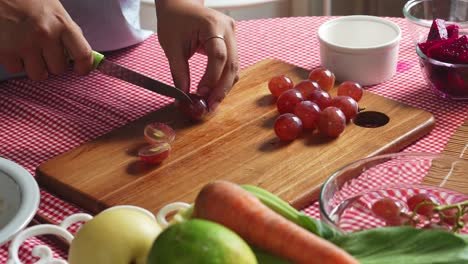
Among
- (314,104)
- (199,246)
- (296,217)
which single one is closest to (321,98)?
(314,104)

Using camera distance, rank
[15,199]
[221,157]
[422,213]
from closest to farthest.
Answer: [422,213]
[15,199]
[221,157]

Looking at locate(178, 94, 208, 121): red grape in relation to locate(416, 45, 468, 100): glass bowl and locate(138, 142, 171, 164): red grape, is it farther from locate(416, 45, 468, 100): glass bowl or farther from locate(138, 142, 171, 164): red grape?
locate(416, 45, 468, 100): glass bowl

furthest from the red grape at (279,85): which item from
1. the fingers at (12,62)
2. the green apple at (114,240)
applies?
the green apple at (114,240)

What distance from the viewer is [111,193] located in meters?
1.19

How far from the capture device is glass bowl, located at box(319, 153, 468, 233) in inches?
34.5

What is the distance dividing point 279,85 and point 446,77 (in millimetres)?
281

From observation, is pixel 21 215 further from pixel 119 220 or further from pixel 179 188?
pixel 119 220

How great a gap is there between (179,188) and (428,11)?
2.29 feet

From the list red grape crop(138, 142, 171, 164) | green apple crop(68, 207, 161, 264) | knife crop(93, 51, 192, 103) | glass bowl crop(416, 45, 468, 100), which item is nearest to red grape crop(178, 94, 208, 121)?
knife crop(93, 51, 192, 103)

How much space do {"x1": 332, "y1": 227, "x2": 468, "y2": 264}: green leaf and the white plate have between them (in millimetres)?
499

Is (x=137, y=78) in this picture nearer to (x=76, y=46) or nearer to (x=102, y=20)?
(x=76, y=46)

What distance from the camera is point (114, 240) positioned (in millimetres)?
744

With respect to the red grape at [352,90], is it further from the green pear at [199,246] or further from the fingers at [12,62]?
the green pear at [199,246]

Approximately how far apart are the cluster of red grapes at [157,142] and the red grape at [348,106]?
0.27 meters
